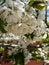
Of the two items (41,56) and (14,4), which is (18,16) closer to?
(14,4)

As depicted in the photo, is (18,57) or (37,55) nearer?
(18,57)

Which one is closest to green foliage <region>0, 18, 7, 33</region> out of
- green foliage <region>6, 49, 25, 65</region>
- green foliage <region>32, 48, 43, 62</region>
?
green foliage <region>6, 49, 25, 65</region>

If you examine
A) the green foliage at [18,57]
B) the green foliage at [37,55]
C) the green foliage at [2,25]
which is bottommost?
the green foliage at [37,55]

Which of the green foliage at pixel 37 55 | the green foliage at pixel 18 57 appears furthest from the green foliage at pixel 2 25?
the green foliage at pixel 37 55

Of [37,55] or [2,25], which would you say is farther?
[37,55]

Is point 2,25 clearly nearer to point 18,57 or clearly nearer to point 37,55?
point 18,57

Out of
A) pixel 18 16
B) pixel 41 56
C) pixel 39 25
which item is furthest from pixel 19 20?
pixel 41 56

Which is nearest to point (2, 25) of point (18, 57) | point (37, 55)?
point (18, 57)

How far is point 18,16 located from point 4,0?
0.16 metres

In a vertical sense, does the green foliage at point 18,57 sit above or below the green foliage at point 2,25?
below

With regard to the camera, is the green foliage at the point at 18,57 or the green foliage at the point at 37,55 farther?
the green foliage at the point at 37,55

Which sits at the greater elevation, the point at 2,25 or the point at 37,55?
the point at 2,25

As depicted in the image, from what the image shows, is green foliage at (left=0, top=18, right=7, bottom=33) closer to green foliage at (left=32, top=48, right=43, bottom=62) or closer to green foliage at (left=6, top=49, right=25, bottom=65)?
green foliage at (left=6, top=49, right=25, bottom=65)

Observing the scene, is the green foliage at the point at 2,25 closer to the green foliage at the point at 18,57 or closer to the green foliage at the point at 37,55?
the green foliage at the point at 18,57
